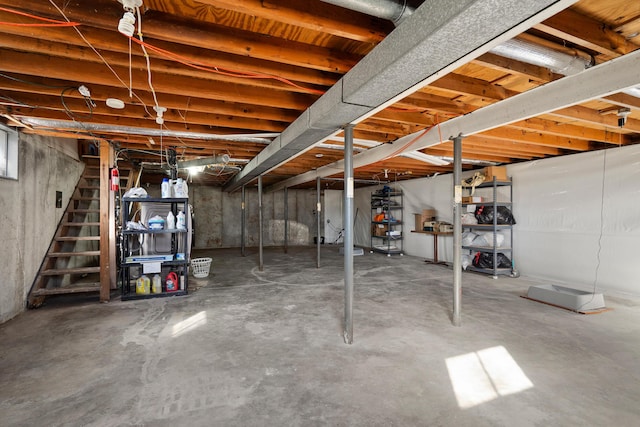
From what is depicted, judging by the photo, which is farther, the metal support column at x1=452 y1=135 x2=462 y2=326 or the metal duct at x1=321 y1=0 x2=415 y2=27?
the metal support column at x1=452 y1=135 x2=462 y2=326

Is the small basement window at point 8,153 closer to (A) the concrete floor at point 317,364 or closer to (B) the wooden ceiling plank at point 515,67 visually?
(A) the concrete floor at point 317,364

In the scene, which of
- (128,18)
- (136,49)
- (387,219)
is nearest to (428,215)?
(387,219)

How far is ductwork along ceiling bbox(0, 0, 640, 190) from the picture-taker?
146cm

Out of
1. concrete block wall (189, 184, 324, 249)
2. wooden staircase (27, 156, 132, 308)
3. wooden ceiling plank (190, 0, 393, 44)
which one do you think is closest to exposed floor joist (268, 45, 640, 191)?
wooden ceiling plank (190, 0, 393, 44)

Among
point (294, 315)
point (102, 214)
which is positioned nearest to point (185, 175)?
point (102, 214)

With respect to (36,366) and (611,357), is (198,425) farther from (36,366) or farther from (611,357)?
(611,357)

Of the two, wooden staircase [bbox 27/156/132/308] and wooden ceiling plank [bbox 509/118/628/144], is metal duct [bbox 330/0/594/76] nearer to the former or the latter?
wooden ceiling plank [bbox 509/118/628/144]

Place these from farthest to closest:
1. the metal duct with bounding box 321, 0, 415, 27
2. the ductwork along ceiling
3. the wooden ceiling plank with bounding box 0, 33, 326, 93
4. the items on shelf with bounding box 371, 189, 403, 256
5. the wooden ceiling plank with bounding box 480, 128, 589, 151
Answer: the items on shelf with bounding box 371, 189, 403, 256, the wooden ceiling plank with bounding box 480, 128, 589, 151, the wooden ceiling plank with bounding box 0, 33, 326, 93, the ductwork along ceiling, the metal duct with bounding box 321, 0, 415, 27

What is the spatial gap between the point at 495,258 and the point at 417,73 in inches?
190

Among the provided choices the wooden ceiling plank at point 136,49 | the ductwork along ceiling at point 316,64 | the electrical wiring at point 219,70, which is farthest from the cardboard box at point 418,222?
the electrical wiring at point 219,70

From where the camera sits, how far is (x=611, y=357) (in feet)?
8.07

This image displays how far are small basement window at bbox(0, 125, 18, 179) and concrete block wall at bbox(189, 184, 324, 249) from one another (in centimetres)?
674

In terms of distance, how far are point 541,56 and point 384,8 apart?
3.61ft

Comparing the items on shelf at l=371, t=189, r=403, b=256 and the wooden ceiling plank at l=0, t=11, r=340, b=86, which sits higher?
the wooden ceiling plank at l=0, t=11, r=340, b=86
